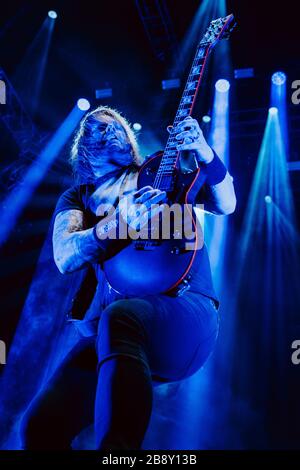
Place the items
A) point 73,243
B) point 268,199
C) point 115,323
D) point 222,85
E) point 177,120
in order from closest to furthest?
point 115,323 < point 73,243 < point 177,120 < point 222,85 < point 268,199

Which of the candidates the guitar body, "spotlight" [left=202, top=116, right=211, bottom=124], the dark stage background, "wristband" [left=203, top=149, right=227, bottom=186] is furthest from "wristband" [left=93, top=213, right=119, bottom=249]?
"spotlight" [left=202, top=116, right=211, bottom=124]

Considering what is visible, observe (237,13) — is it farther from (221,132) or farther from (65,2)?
(65,2)

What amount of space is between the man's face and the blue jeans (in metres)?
1.20

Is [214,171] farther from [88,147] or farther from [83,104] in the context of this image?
[83,104]

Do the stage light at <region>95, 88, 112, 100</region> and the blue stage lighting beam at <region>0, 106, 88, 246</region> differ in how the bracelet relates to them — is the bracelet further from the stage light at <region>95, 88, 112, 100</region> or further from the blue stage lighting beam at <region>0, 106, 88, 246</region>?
the blue stage lighting beam at <region>0, 106, 88, 246</region>

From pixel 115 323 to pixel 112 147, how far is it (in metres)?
1.60

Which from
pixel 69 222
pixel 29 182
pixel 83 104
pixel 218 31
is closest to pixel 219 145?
pixel 83 104

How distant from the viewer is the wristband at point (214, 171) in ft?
7.43

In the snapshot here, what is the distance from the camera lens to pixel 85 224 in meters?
2.46

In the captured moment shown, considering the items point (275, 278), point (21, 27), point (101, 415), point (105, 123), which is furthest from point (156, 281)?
point (275, 278)

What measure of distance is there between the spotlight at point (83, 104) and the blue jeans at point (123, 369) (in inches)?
237

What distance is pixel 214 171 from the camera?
228 centimetres

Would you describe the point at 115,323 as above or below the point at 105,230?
below
